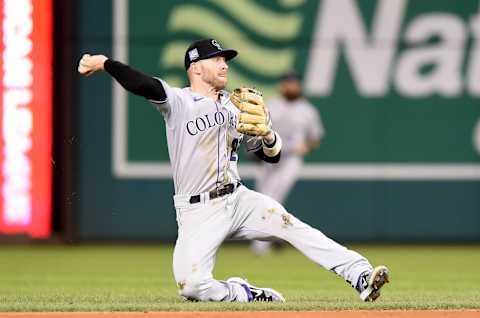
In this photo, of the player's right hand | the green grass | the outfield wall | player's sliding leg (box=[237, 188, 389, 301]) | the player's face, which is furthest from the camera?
the outfield wall

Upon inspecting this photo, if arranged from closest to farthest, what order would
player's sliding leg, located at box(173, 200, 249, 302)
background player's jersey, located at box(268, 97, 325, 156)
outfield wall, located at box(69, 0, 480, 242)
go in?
player's sliding leg, located at box(173, 200, 249, 302) < background player's jersey, located at box(268, 97, 325, 156) < outfield wall, located at box(69, 0, 480, 242)

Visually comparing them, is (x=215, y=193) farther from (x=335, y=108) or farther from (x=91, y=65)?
(x=335, y=108)

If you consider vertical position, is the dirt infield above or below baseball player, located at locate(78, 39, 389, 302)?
below

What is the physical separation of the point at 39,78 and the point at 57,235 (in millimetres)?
1915

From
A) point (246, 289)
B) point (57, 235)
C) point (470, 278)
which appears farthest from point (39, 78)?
point (246, 289)

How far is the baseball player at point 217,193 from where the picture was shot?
785 cm

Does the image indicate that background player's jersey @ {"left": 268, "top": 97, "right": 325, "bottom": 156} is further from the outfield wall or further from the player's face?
the player's face

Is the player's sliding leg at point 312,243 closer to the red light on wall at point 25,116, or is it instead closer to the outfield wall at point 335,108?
the red light on wall at point 25,116

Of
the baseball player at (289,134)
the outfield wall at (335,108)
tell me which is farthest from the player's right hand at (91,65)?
the outfield wall at (335,108)

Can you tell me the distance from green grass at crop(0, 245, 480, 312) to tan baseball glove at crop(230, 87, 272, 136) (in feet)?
3.52

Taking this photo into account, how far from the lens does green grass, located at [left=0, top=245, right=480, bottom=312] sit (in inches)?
315

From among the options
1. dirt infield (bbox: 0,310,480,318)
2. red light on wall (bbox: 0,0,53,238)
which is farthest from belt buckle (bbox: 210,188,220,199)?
red light on wall (bbox: 0,0,53,238)

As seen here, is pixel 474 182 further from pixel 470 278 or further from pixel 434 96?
pixel 470 278

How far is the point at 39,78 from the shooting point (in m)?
14.1
